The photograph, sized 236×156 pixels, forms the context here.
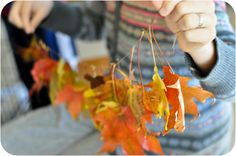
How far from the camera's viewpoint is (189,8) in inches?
15.0

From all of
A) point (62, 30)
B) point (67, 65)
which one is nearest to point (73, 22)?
point (62, 30)

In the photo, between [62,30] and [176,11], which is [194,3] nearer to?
[176,11]

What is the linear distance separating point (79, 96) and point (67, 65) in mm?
79

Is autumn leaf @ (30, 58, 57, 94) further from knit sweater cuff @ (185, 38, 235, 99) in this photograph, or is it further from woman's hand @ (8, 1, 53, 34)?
knit sweater cuff @ (185, 38, 235, 99)

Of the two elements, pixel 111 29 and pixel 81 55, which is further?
pixel 81 55

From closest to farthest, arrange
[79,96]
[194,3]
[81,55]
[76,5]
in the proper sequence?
[194,3]
[79,96]
[76,5]
[81,55]

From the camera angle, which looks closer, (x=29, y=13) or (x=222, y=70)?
(x=222, y=70)

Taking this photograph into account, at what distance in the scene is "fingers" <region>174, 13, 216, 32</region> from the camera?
15.0 inches

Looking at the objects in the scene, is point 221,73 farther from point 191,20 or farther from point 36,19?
point 36,19

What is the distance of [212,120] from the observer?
2.13ft

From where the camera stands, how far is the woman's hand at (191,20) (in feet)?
1.25

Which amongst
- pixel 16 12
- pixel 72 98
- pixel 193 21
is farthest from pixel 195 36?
pixel 16 12

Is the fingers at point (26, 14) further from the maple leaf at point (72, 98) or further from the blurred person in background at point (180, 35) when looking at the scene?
the maple leaf at point (72, 98)

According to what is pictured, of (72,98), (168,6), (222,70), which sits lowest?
(72,98)
